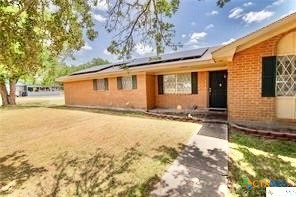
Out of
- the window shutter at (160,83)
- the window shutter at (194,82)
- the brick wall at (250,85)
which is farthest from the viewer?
the window shutter at (160,83)

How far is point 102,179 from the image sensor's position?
393cm

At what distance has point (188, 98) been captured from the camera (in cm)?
1189

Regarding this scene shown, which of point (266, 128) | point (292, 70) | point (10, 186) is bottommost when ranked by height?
point (10, 186)

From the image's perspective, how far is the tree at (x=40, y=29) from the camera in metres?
5.62

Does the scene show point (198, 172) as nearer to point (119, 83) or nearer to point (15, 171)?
point (15, 171)

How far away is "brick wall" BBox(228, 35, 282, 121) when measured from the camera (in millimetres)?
7039

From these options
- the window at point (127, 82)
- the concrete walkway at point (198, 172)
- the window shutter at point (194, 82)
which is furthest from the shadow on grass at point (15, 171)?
the window shutter at point (194, 82)

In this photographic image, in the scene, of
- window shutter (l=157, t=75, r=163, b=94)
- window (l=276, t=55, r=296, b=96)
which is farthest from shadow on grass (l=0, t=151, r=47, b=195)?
window shutter (l=157, t=75, r=163, b=94)

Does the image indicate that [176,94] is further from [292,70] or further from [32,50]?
[32,50]

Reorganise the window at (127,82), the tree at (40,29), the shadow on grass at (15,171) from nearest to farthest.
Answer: the shadow on grass at (15,171)
the tree at (40,29)
the window at (127,82)

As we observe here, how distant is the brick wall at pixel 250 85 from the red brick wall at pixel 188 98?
11.0 ft

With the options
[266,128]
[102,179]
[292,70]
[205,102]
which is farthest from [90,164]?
[205,102]

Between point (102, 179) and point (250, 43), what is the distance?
6.81 meters

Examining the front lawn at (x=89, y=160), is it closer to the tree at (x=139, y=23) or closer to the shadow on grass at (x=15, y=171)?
the shadow on grass at (x=15, y=171)
